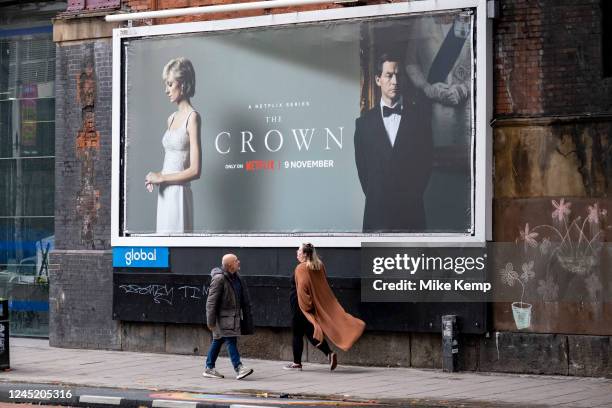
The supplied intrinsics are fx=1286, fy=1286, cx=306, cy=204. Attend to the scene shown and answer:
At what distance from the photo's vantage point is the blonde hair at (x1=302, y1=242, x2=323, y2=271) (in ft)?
55.6

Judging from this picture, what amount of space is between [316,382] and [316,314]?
4.69 feet

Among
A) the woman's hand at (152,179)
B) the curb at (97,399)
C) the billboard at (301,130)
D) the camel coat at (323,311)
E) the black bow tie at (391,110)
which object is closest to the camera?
the curb at (97,399)

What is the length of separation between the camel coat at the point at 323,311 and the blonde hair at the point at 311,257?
0.07 metres

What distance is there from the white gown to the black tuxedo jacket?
2.91 metres

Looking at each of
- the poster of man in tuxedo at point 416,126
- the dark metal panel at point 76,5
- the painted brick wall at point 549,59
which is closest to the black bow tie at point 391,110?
the poster of man in tuxedo at point 416,126

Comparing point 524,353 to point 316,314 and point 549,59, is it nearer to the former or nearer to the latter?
point 316,314

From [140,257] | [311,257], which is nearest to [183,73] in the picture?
[140,257]

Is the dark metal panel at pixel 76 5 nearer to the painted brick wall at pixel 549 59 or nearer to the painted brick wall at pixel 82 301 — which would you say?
the painted brick wall at pixel 82 301

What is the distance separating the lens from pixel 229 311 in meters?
16.2

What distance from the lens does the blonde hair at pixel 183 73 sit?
1942cm

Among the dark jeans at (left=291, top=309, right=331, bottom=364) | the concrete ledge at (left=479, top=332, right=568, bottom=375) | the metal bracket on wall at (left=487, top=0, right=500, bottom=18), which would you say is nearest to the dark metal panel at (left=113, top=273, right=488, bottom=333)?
the concrete ledge at (left=479, top=332, right=568, bottom=375)

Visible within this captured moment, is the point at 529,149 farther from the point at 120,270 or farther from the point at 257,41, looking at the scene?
the point at 120,270

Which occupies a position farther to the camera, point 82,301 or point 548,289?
point 82,301

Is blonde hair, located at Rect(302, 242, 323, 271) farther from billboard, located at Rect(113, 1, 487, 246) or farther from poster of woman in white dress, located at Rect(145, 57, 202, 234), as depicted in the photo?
poster of woman in white dress, located at Rect(145, 57, 202, 234)
